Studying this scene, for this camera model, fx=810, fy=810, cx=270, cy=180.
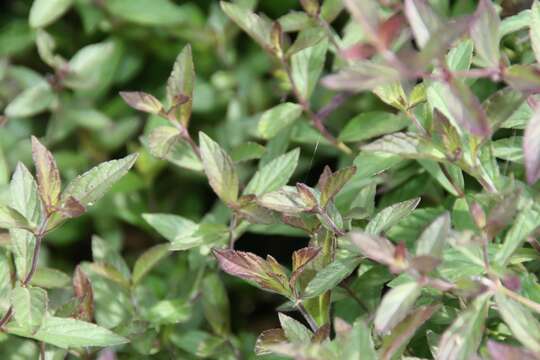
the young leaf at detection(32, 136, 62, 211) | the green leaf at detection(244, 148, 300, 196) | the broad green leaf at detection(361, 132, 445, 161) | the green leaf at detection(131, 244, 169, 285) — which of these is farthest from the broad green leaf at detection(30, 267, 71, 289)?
the broad green leaf at detection(361, 132, 445, 161)

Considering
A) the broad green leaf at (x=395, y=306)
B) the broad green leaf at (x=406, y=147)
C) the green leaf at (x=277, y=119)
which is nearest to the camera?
the broad green leaf at (x=395, y=306)

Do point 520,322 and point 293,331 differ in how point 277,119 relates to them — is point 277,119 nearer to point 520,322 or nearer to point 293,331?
point 293,331

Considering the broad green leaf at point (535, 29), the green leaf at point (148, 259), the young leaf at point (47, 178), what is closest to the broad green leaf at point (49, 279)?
the green leaf at point (148, 259)

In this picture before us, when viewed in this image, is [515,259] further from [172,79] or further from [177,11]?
[177,11]

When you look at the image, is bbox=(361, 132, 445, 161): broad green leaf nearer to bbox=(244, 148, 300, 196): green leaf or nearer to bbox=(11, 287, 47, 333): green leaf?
bbox=(244, 148, 300, 196): green leaf

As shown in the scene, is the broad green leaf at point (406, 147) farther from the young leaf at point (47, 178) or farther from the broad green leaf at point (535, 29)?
the young leaf at point (47, 178)

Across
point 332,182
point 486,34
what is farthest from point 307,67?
point 486,34

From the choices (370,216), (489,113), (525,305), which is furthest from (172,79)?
(525,305)
